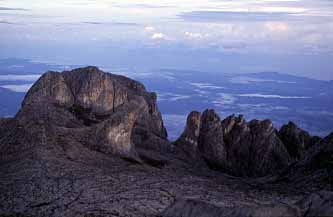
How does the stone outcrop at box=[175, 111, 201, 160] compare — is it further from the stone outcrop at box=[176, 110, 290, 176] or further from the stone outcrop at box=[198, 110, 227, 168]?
the stone outcrop at box=[198, 110, 227, 168]

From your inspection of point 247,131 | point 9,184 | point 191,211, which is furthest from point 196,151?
point 191,211

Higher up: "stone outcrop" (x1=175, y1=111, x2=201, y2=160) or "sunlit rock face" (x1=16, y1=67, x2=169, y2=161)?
"sunlit rock face" (x1=16, y1=67, x2=169, y2=161)

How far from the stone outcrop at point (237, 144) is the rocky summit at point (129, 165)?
0.23m

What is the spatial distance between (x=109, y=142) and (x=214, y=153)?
153 feet

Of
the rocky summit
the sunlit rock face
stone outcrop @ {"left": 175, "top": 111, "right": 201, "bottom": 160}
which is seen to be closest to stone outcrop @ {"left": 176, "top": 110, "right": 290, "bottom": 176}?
stone outcrop @ {"left": 175, "top": 111, "right": 201, "bottom": 160}

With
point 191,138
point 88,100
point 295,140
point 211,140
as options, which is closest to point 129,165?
point 88,100

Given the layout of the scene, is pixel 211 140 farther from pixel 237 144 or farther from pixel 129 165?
pixel 129 165

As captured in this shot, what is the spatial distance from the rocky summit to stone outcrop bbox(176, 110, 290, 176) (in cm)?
23

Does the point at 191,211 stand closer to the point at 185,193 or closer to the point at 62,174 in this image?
the point at 185,193

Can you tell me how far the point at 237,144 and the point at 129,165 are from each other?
189 feet

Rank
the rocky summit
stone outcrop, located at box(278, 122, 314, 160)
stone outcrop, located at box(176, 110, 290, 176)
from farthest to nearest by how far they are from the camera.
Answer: stone outcrop, located at box(278, 122, 314, 160) → stone outcrop, located at box(176, 110, 290, 176) → the rocky summit

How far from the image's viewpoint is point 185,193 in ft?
155

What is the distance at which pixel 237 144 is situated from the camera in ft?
384

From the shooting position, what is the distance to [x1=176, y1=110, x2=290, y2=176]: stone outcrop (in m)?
110
